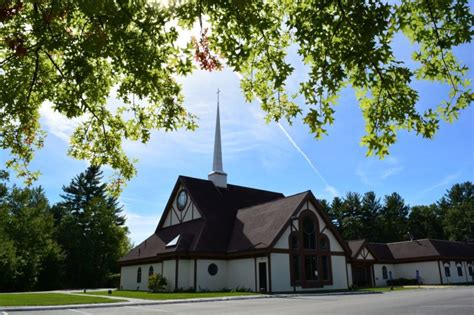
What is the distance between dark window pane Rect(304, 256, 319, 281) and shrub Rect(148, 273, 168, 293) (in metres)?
10.4

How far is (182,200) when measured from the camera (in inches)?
1389

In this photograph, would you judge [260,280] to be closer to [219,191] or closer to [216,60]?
[219,191]

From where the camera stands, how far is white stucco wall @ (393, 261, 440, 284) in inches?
1759

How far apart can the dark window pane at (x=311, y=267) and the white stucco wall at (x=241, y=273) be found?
422cm

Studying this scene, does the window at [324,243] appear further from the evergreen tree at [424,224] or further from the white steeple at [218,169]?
the evergreen tree at [424,224]

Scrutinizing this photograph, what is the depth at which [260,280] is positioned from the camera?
27672mm

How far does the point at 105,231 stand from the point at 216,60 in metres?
51.7

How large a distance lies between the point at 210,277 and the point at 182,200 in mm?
8512

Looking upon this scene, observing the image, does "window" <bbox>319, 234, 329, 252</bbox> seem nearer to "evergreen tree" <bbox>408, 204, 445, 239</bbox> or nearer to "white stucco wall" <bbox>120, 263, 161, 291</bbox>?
"white stucco wall" <bbox>120, 263, 161, 291</bbox>

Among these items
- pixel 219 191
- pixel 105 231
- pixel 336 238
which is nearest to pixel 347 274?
pixel 336 238

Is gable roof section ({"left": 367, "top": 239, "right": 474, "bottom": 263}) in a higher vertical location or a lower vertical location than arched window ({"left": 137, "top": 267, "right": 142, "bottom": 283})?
higher

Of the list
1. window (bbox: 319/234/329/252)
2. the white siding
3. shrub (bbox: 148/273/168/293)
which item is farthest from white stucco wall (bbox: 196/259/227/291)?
window (bbox: 319/234/329/252)

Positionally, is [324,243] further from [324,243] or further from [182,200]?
[182,200]

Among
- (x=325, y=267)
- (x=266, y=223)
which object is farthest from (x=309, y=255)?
(x=266, y=223)
